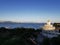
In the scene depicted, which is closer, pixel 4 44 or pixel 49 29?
pixel 4 44

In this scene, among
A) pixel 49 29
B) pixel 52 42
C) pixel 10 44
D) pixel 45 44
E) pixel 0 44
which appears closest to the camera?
pixel 10 44

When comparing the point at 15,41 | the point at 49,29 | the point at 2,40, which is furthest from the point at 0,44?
the point at 49,29

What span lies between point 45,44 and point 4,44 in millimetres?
5601

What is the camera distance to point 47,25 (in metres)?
65.5

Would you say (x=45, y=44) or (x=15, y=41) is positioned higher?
(x=15, y=41)

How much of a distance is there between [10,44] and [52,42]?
7039mm

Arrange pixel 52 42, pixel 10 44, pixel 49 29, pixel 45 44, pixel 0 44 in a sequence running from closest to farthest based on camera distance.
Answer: pixel 10 44 < pixel 0 44 < pixel 45 44 < pixel 52 42 < pixel 49 29

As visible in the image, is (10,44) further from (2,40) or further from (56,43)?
(56,43)

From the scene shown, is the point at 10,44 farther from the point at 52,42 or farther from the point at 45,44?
the point at 52,42

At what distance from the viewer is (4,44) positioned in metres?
8.99

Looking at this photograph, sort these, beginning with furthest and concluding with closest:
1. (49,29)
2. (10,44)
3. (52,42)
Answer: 1. (49,29)
2. (52,42)
3. (10,44)

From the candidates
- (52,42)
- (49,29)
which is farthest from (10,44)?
(49,29)

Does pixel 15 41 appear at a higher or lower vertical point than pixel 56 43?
higher

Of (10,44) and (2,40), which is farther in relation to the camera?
(2,40)
